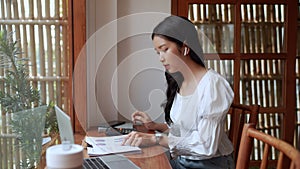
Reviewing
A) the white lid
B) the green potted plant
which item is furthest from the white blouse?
the white lid

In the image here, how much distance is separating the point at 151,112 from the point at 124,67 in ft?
1.05

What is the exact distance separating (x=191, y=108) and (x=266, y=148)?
0.56 m

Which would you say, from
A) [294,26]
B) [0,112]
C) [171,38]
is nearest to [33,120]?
[0,112]

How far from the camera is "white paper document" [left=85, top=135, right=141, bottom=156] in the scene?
1.46 metres

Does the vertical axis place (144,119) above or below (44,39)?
below

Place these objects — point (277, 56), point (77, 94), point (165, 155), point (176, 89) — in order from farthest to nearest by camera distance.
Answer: point (277, 56), point (77, 94), point (176, 89), point (165, 155)

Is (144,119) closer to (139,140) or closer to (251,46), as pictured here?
(139,140)

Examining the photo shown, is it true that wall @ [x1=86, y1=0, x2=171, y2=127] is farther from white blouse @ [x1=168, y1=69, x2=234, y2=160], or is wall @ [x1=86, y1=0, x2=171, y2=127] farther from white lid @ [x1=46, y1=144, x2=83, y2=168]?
white lid @ [x1=46, y1=144, x2=83, y2=168]

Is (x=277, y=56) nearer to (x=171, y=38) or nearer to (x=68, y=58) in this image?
(x=171, y=38)

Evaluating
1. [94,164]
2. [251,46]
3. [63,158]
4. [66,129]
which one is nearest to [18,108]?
[94,164]

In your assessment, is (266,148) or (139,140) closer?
(266,148)

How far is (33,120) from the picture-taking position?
1399 millimetres

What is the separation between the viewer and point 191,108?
158 centimetres

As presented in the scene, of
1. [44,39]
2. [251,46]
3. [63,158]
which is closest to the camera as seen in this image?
[63,158]
